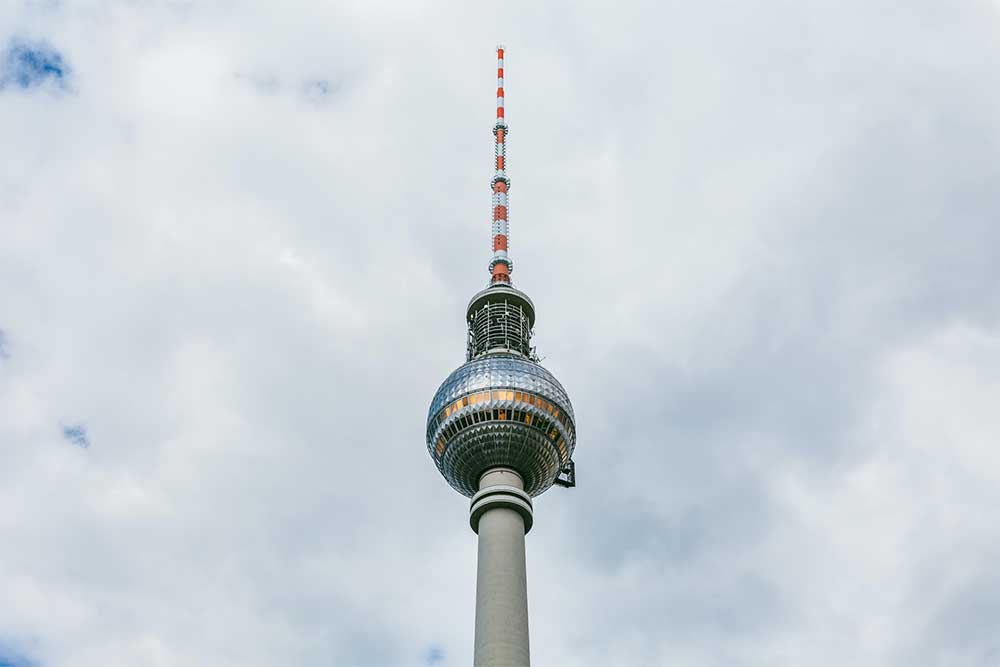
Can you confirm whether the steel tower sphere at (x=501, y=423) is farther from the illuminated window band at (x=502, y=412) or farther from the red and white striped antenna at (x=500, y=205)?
the red and white striped antenna at (x=500, y=205)

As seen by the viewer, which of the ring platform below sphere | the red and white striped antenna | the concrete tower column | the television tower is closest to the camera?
the concrete tower column

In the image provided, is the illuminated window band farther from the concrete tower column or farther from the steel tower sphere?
the concrete tower column

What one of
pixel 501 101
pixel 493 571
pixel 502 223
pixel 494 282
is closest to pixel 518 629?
pixel 493 571

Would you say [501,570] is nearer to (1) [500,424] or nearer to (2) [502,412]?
(1) [500,424]

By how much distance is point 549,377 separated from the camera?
3696 inches

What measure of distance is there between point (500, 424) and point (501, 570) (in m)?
13.0

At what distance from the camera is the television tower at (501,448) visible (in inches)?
3135

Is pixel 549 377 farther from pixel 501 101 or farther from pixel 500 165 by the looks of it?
pixel 501 101

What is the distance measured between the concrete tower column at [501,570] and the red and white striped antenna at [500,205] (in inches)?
976

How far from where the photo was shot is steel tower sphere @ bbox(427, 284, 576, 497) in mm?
88500

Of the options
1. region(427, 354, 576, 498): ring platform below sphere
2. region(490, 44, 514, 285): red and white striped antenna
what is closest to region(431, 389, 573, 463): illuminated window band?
region(427, 354, 576, 498): ring platform below sphere

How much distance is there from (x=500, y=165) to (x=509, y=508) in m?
43.7

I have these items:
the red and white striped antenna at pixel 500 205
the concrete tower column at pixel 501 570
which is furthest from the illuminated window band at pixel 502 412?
the red and white striped antenna at pixel 500 205

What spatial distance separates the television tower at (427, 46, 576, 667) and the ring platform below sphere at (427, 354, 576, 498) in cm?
8
